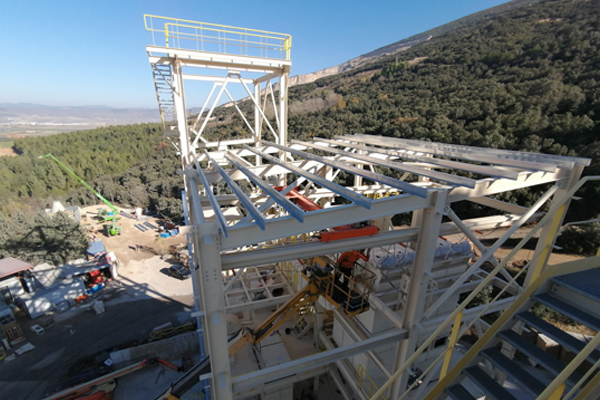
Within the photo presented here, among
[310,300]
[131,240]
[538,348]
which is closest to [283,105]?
[310,300]

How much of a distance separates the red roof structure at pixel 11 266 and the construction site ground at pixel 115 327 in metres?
2.58

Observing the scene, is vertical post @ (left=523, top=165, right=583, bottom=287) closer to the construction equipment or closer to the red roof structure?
the construction equipment

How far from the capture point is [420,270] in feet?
16.3

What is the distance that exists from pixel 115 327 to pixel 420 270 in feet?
55.4

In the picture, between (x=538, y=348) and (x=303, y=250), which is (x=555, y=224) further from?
(x=303, y=250)

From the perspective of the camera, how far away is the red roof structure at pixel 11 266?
52.4 feet

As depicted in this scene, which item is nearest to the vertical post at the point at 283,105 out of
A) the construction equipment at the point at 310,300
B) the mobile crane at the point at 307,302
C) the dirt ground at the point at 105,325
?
the mobile crane at the point at 307,302

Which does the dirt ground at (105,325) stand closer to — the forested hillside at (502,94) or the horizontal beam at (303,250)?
the horizontal beam at (303,250)

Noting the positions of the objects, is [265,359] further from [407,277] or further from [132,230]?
[132,230]

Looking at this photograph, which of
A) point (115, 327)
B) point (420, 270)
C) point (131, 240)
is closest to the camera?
point (420, 270)

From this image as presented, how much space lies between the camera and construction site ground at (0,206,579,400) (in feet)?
38.1

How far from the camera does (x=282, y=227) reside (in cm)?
373

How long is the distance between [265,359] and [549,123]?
2536cm

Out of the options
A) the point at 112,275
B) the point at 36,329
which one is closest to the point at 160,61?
the point at 36,329
